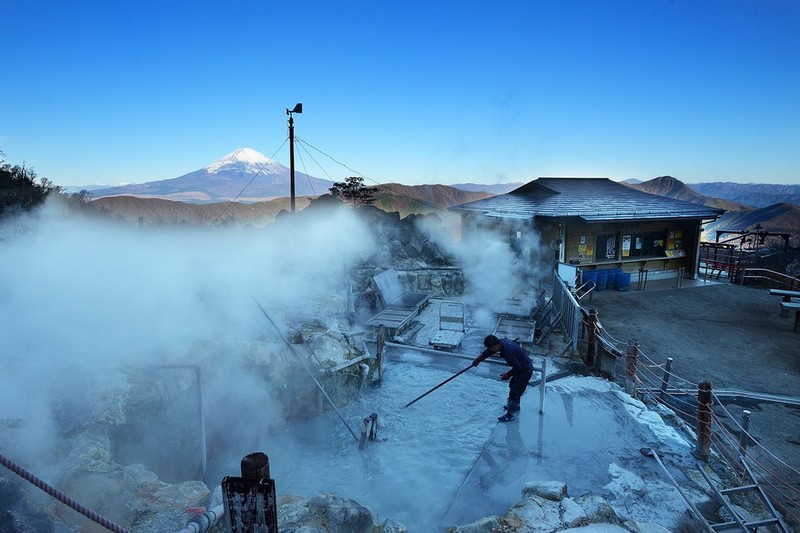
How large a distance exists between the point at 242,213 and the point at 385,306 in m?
15.5

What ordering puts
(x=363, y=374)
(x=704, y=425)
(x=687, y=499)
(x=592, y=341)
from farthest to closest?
(x=592, y=341) < (x=363, y=374) < (x=704, y=425) < (x=687, y=499)

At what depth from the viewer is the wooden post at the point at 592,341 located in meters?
8.59

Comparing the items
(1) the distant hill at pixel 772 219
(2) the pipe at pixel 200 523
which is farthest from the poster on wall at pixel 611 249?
(2) the pipe at pixel 200 523

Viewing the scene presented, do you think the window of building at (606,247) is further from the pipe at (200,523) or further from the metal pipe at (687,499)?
the pipe at (200,523)

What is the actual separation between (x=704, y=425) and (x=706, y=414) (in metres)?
0.15

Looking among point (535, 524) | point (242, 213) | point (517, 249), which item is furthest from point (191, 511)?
point (242, 213)

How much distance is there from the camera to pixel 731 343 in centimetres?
1063

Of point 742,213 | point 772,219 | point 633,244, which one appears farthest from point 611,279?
point 742,213

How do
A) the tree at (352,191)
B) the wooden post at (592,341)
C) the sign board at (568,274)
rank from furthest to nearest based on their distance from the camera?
the tree at (352,191), the sign board at (568,274), the wooden post at (592,341)

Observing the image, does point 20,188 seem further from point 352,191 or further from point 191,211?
point 352,191

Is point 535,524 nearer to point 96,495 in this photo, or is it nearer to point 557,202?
point 96,495

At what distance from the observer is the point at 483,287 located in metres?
16.6

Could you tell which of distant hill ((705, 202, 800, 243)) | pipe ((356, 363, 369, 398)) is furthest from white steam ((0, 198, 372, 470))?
distant hill ((705, 202, 800, 243))

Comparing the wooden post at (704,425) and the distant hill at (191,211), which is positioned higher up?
the distant hill at (191,211)
